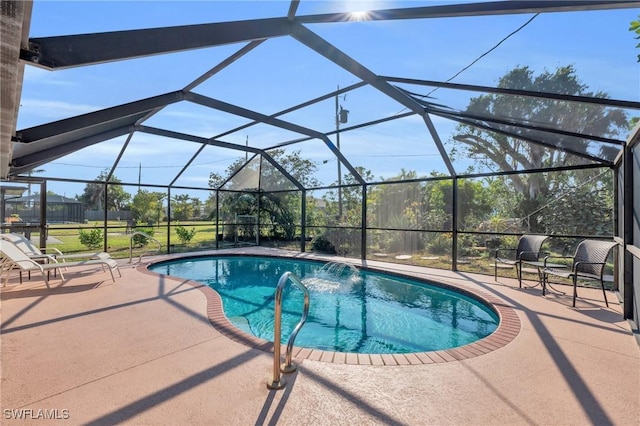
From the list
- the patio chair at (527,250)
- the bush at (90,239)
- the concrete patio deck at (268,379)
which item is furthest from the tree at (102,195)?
the patio chair at (527,250)

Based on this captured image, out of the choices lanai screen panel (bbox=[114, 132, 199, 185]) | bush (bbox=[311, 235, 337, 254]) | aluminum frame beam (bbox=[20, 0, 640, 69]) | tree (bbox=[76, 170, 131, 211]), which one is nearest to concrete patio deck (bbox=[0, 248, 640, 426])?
aluminum frame beam (bbox=[20, 0, 640, 69])

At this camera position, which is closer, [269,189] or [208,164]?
[208,164]

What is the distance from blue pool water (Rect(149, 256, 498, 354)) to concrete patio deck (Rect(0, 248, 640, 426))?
0.97 m

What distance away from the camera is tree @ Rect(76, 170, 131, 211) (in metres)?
9.23

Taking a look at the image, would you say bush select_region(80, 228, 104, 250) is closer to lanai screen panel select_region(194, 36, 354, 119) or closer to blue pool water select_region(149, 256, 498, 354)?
blue pool water select_region(149, 256, 498, 354)

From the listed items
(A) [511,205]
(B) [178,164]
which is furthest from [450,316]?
(B) [178,164]

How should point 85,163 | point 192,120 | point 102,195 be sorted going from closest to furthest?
point 192,120
point 85,163
point 102,195

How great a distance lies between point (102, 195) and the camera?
32.1 feet

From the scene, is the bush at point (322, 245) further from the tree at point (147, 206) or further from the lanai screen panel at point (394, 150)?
the tree at point (147, 206)

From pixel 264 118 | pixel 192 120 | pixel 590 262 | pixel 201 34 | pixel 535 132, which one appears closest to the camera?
pixel 201 34

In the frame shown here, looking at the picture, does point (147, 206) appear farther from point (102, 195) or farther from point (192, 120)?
point (192, 120)

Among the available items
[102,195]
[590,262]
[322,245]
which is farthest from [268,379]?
[102,195]

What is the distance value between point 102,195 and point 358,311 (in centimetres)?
923

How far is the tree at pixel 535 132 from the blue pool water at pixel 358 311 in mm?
3019
